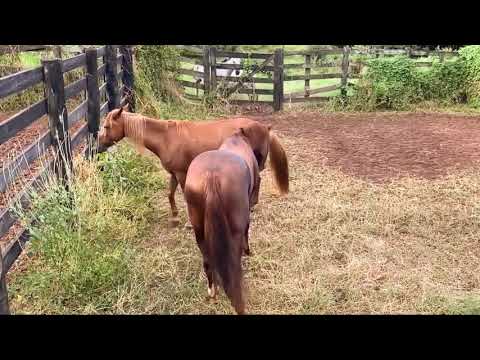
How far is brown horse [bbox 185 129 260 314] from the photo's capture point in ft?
9.07

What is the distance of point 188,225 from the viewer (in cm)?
487

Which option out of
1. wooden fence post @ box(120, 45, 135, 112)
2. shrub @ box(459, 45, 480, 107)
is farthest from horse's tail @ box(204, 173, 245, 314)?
shrub @ box(459, 45, 480, 107)

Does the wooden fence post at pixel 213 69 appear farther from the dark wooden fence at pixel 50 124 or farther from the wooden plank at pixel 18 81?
the wooden plank at pixel 18 81

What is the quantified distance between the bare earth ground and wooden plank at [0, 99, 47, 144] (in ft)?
4.96

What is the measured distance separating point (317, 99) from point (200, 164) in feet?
30.1

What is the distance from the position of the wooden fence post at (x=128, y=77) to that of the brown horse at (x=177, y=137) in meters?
3.21

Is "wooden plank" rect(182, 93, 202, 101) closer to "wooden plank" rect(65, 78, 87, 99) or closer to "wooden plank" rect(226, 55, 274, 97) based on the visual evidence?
"wooden plank" rect(226, 55, 274, 97)

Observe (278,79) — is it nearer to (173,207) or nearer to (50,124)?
(173,207)

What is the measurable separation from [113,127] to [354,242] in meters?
2.85

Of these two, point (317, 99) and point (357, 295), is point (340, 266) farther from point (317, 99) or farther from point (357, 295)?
point (317, 99)

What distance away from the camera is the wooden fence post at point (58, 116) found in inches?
155

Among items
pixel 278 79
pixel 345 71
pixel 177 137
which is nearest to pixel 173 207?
pixel 177 137

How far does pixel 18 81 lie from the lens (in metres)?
3.31
